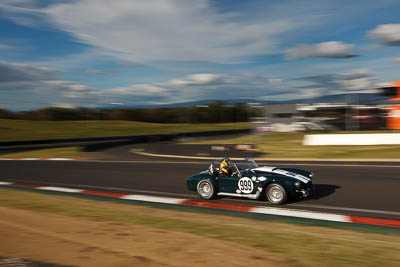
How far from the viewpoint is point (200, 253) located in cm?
457

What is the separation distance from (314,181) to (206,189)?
3.54 metres

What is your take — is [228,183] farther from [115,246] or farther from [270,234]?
[115,246]

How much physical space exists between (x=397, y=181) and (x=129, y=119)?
224 ft

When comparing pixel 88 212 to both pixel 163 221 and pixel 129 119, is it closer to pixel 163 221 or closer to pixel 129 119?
pixel 163 221

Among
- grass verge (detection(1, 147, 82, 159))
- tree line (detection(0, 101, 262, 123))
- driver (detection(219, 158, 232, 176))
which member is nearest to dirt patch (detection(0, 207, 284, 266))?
driver (detection(219, 158, 232, 176))

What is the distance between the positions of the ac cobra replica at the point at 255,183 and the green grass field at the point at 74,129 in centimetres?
3733

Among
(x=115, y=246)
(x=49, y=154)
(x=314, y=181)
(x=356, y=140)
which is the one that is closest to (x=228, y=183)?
(x=314, y=181)

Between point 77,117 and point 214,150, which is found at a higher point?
point 77,117

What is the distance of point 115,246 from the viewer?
4914 mm

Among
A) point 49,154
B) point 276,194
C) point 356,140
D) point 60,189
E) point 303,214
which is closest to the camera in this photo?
point 303,214

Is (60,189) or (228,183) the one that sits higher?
(228,183)

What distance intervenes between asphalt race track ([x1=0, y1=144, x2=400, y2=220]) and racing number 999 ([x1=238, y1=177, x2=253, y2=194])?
34 centimetres

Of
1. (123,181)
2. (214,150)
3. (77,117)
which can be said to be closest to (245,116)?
(77,117)

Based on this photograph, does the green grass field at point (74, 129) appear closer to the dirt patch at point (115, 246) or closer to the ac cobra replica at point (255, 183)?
the ac cobra replica at point (255, 183)
